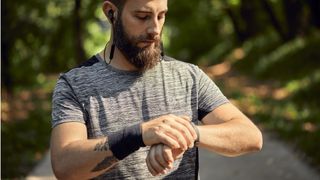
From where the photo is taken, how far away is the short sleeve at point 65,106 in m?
2.65

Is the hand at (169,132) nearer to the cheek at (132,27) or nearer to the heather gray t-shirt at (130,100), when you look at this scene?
the heather gray t-shirt at (130,100)

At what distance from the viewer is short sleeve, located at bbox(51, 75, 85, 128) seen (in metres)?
2.65

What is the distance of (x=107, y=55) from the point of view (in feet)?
9.28

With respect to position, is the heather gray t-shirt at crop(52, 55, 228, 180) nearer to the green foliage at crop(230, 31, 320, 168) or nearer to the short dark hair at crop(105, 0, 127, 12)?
the short dark hair at crop(105, 0, 127, 12)

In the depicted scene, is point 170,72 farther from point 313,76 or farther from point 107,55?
point 313,76

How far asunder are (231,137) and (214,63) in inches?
1294

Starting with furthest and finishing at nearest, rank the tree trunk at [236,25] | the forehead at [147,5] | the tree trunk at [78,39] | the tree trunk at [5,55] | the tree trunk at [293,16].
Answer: the tree trunk at [236,25] < the tree trunk at [293,16] < the tree trunk at [78,39] < the tree trunk at [5,55] < the forehead at [147,5]

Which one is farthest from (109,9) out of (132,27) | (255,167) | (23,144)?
(23,144)

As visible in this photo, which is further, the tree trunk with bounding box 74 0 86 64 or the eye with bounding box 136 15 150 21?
the tree trunk with bounding box 74 0 86 64

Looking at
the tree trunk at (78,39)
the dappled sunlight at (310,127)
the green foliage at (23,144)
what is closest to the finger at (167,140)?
the green foliage at (23,144)

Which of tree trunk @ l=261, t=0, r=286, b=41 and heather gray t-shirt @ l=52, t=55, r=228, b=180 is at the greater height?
heather gray t-shirt @ l=52, t=55, r=228, b=180

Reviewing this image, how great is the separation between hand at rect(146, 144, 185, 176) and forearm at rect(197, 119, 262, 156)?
177 mm

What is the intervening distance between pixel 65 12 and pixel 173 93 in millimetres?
26230

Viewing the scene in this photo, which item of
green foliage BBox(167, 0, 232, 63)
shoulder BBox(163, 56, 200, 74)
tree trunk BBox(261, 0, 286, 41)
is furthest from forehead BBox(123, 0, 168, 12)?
green foliage BBox(167, 0, 232, 63)
